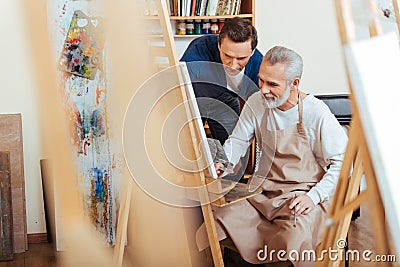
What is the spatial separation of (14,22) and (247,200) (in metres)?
1.57

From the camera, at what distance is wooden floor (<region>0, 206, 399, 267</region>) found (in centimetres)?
334

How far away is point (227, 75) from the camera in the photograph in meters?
3.00

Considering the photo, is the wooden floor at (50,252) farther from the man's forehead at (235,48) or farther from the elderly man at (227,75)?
the man's forehead at (235,48)

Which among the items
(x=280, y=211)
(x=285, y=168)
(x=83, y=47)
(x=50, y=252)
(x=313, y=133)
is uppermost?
(x=83, y=47)

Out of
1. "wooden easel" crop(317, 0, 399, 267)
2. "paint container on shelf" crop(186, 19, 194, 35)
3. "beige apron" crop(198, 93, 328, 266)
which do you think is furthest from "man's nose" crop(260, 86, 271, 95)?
"paint container on shelf" crop(186, 19, 194, 35)

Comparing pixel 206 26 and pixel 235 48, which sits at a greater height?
pixel 206 26

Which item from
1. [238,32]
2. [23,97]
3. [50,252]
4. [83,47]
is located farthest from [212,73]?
[50,252]

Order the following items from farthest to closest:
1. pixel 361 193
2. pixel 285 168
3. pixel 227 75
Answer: pixel 227 75
pixel 285 168
pixel 361 193

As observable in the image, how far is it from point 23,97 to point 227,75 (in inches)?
45.3

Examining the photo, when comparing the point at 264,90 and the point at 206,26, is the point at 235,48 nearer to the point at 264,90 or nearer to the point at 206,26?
the point at 264,90

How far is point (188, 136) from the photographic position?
243 centimetres

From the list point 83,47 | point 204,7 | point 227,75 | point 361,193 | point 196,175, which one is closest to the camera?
point 361,193

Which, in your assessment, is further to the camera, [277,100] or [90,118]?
[90,118]

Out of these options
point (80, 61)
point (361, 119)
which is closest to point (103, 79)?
point (80, 61)
